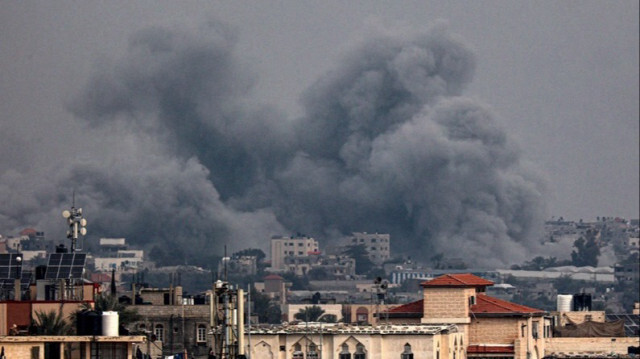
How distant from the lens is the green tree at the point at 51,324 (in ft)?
159

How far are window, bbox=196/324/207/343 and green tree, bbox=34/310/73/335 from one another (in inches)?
829

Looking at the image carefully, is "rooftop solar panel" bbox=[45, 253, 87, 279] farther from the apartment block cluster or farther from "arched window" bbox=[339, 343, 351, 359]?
"arched window" bbox=[339, 343, 351, 359]

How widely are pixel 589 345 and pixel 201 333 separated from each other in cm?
1343

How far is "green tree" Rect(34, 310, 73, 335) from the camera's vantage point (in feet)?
159

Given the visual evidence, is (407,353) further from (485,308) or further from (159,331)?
(159,331)

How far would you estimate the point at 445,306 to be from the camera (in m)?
63.2

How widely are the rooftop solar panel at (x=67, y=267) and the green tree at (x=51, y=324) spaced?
7842mm

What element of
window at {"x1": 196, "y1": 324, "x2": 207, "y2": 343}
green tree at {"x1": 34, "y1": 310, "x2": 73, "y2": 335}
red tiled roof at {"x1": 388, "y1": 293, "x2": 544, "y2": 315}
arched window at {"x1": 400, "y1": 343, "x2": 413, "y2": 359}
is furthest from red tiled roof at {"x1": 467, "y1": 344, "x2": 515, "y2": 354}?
green tree at {"x1": 34, "y1": 310, "x2": 73, "y2": 335}

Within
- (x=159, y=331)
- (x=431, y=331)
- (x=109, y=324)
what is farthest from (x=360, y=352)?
(x=159, y=331)

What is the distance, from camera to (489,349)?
62.0m

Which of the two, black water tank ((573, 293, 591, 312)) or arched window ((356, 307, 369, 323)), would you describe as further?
arched window ((356, 307, 369, 323))

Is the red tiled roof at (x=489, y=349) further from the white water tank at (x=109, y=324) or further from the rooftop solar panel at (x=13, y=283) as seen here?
the white water tank at (x=109, y=324)

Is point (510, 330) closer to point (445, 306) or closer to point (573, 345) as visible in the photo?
point (445, 306)

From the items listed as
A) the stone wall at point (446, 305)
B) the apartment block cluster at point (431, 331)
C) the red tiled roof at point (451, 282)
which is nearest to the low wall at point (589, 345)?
the apartment block cluster at point (431, 331)
